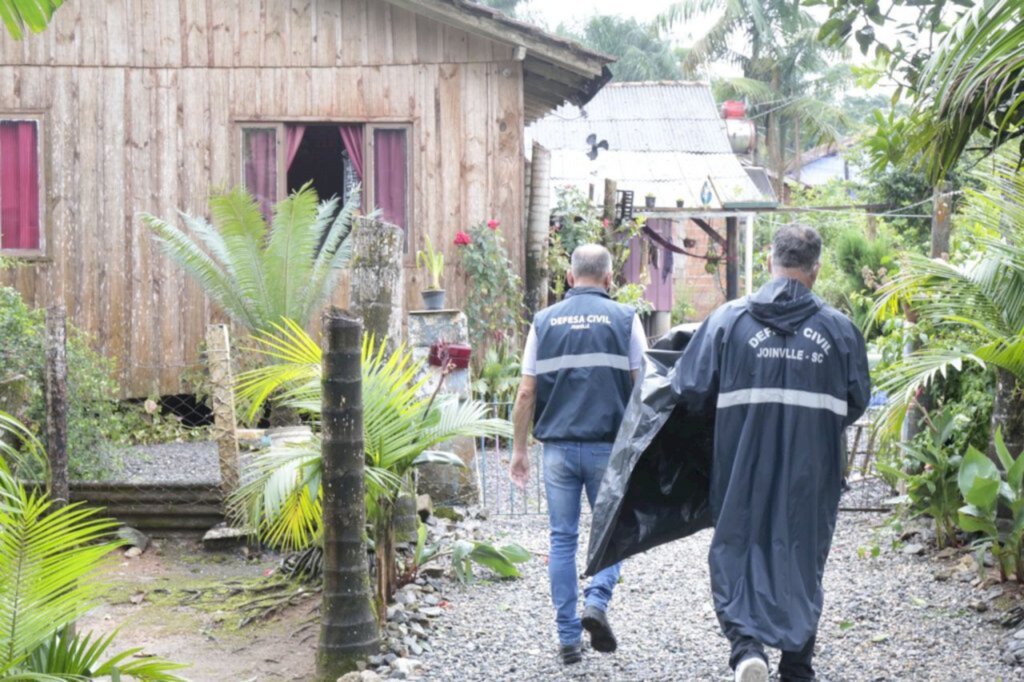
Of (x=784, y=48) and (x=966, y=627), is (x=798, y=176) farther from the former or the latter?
(x=966, y=627)

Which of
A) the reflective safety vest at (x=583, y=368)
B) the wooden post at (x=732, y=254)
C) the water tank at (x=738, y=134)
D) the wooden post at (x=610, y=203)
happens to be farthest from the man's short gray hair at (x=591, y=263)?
the water tank at (x=738, y=134)

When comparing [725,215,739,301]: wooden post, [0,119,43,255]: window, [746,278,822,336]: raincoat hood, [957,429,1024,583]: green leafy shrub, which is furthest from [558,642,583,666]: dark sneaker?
[725,215,739,301]: wooden post

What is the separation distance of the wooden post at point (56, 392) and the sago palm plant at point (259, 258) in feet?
12.5

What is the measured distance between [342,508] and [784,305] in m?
2.27

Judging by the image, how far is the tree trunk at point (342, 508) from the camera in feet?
20.0

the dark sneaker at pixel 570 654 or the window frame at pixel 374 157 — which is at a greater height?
the window frame at pixel 374 157

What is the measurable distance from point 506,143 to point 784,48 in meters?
34.0

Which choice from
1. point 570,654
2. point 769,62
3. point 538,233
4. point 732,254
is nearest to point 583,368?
point 570,654

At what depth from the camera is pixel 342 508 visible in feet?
20.0

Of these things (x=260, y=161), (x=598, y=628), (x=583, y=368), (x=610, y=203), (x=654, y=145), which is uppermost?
(x=654, y=145)

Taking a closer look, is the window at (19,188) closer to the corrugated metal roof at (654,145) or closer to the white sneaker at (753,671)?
the corrugated metal roof at (654,145)

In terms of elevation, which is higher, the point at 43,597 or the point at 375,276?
the point at 375,276

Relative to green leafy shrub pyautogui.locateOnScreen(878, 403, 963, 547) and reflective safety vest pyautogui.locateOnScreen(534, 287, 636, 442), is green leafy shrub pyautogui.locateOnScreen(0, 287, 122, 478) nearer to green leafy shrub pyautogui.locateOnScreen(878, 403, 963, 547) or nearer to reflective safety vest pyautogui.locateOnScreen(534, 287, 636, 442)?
reflective safety vest pyautogui.locateOnScreen(534, 287, 636, 442)

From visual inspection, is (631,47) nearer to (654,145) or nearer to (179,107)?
(654,145)
